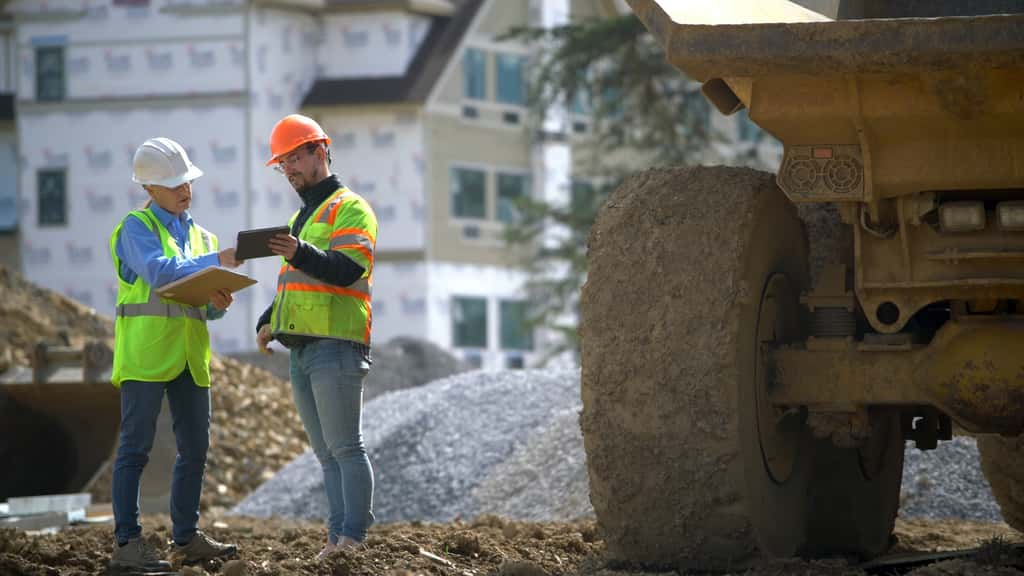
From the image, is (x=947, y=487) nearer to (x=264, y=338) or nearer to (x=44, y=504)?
(x=264, y=338)

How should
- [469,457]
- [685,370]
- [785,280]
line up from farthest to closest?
[469,457], [785,280], [685,370]

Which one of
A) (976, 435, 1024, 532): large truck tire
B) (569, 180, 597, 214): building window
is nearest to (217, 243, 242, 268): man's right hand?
(976, 435, 1024, 532): large truck tire

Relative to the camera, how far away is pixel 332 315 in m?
7.20

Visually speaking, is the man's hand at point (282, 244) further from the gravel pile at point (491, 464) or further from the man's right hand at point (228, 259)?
the gravel pile at point (491, 464)

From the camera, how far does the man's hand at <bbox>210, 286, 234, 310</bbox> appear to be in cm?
741

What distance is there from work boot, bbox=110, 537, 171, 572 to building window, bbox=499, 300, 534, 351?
31.3m

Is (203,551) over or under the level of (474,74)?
under

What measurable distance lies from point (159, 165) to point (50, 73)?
107ft

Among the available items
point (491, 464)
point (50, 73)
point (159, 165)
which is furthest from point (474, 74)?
point (159, 165)

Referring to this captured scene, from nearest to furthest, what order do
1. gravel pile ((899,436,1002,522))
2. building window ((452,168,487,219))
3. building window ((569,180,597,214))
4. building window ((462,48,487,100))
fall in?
1. gravel pile ((899,436,1002,522))
2. building window ((569,180,597,214))
3. building window ((452,168,487,219))
4. building window ((462,48,487,100))

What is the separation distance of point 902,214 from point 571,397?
722 centimetres

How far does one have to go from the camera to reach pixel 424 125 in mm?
37094

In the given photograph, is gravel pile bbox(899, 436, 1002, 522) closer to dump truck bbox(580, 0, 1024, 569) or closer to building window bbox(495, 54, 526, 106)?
dump truck bbox(580, 0, 1024, 569)

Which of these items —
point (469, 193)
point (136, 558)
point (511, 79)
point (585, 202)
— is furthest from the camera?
point (511, 79)
